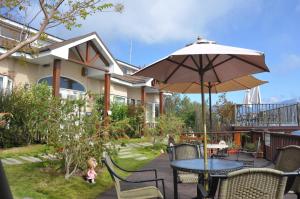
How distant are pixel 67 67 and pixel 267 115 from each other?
11.9 metres

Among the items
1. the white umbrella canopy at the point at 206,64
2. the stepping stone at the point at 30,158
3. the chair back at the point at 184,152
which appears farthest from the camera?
the stepping stone at the point at 30,158

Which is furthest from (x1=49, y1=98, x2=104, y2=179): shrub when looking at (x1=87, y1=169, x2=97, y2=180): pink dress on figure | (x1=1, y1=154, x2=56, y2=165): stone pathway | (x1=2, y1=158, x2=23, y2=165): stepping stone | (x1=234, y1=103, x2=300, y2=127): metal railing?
(x1=234, y1=103, x2=300, y2=127): metal railing

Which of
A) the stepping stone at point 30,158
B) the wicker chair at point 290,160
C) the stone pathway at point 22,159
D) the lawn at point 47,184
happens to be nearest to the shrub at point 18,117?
the stepping stone at point 30,158

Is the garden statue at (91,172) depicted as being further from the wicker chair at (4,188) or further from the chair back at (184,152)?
the wicker chair at (4,188)

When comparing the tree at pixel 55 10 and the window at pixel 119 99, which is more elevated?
→ the tree at pixel 55 10

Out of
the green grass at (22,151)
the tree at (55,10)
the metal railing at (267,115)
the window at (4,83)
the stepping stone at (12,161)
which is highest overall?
the tree at (55,10)

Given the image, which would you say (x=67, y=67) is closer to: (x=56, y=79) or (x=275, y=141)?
(x=56, y=79)

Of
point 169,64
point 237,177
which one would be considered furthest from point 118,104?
point 237,177

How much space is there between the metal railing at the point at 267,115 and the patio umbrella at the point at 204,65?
38.2 feet

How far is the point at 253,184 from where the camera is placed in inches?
119

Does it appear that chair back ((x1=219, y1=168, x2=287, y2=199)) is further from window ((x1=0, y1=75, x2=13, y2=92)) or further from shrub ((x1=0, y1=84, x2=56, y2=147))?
window ((x1=0, y1=75, x2=13, y2=92))

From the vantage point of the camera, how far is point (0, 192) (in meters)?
0.83

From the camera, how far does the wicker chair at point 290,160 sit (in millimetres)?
4616

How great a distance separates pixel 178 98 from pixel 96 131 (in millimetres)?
30309
